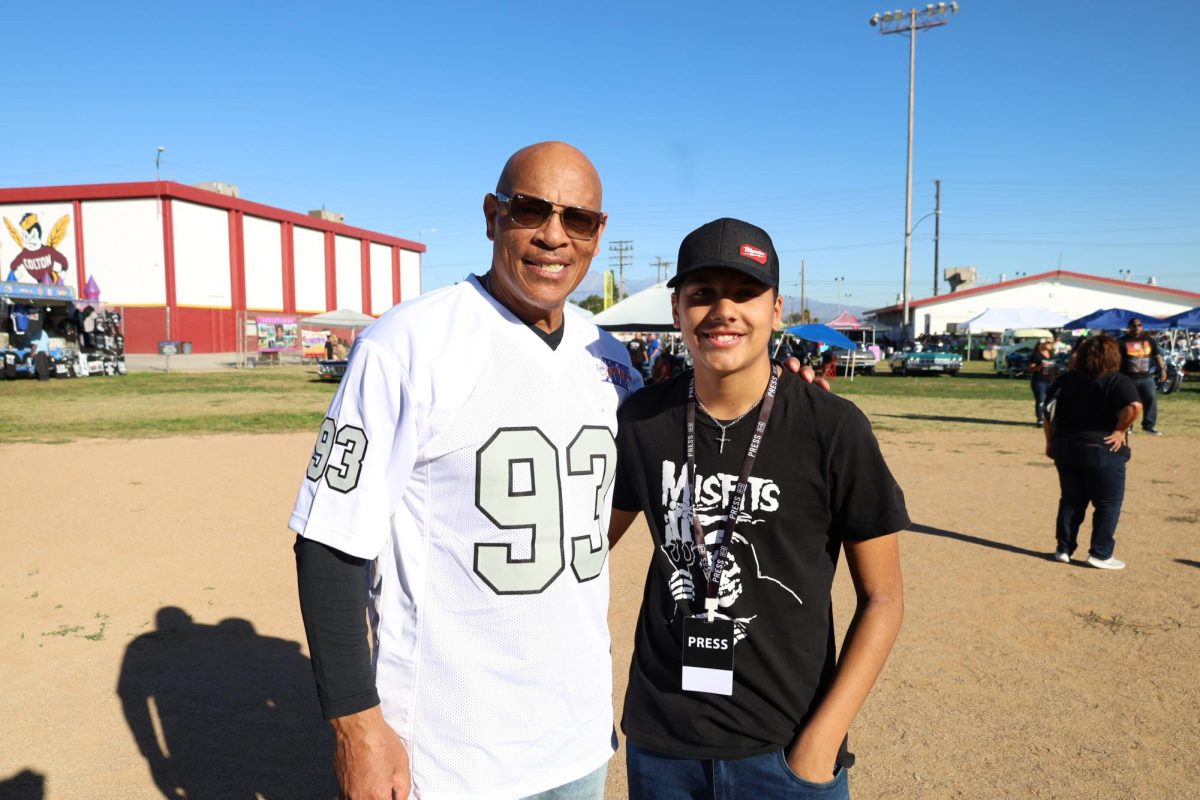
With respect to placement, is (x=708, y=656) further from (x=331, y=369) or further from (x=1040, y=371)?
(x=331, y=369)

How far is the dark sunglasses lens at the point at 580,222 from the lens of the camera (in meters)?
2.09

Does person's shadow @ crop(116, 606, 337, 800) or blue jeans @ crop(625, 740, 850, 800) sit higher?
blue jeans @ crop(625, 740, 850, 800)

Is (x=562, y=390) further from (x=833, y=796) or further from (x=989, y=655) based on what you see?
(x=989, y=655)

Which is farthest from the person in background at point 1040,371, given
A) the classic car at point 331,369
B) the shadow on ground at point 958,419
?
the classic car at point 331,369

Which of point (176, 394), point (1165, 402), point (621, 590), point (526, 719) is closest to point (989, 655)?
point (621, 590)

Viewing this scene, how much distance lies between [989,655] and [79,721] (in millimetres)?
5008

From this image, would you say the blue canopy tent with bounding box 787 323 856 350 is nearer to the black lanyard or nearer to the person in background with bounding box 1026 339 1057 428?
the person in background with bounding box 1026 339 1057 428

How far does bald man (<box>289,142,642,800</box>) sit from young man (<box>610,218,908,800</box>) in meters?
0.21

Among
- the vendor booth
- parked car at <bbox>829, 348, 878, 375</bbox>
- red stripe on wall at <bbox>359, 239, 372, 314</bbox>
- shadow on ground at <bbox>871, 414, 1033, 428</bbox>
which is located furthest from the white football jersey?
red stripe on wall at <bbox>359, 239, 372, 314</bbox>

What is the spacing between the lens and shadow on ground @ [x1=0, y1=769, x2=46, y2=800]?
336cm

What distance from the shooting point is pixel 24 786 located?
342 centimetres

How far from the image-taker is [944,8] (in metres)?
46.1

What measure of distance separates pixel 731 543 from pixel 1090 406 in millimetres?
6120

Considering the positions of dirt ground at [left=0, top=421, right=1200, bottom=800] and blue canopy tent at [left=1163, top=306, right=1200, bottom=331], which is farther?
blue canopy tent at [left=1163, top=306, right=1200, bottom=331]
